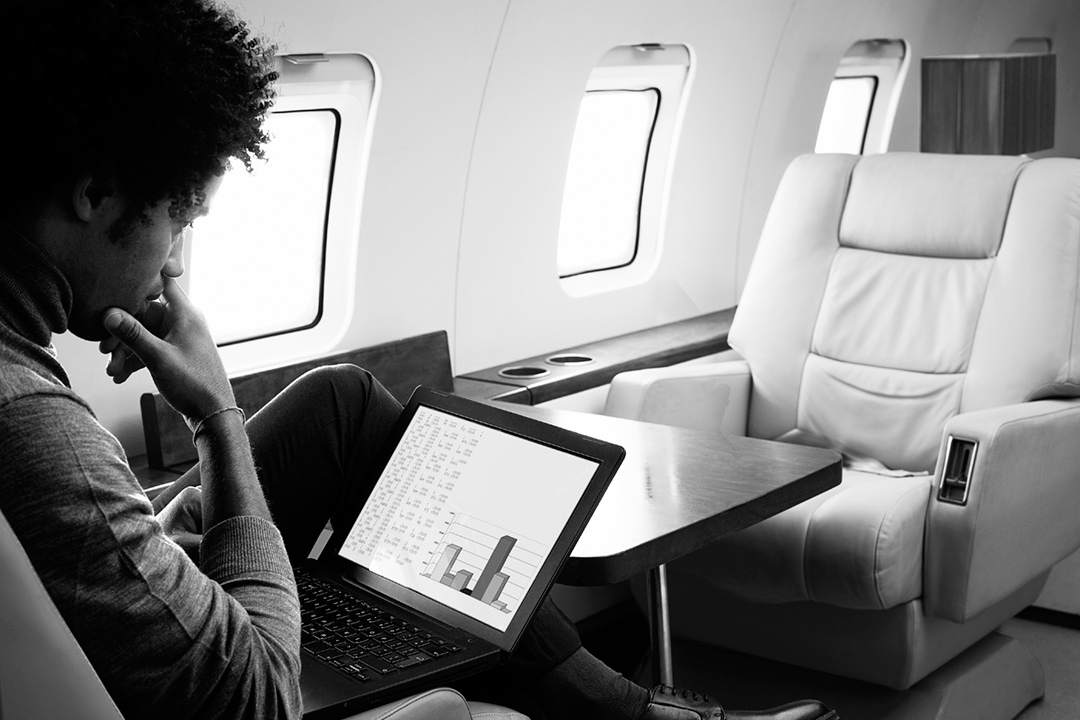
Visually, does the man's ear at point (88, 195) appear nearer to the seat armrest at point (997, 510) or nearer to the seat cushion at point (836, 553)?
the seat cushion at point (836, 553)

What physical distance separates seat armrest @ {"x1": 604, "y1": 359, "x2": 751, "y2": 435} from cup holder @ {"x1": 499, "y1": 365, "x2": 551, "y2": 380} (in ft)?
0.77

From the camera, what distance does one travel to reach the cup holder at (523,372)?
3230mm

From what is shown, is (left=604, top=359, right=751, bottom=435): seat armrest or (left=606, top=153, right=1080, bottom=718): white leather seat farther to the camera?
(left=604, top=359, right=751, bottom=435): seat armrest

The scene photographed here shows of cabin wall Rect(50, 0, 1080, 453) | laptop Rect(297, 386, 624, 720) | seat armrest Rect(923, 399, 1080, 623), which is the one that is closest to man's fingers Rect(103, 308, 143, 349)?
laptop Rect(297, 386, 624, 720)

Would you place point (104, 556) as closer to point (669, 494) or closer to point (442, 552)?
point (442, 552)

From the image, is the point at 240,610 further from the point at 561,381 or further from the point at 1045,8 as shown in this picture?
the point at 1045,8

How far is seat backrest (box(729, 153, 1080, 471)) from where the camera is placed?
9.29 feet

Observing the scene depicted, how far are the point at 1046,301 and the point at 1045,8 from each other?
4.52 m

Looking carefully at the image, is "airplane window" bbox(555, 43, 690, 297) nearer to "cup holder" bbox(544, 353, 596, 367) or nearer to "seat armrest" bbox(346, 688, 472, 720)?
"cup holder" bbox(544, 353, 596, 367)

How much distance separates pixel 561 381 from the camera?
3.18 metres

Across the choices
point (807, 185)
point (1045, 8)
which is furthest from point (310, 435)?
point (1045, 8)

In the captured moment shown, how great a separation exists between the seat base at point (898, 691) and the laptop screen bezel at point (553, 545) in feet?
4.41

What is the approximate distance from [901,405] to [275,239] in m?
1.59

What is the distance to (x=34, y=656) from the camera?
→ 971mm
